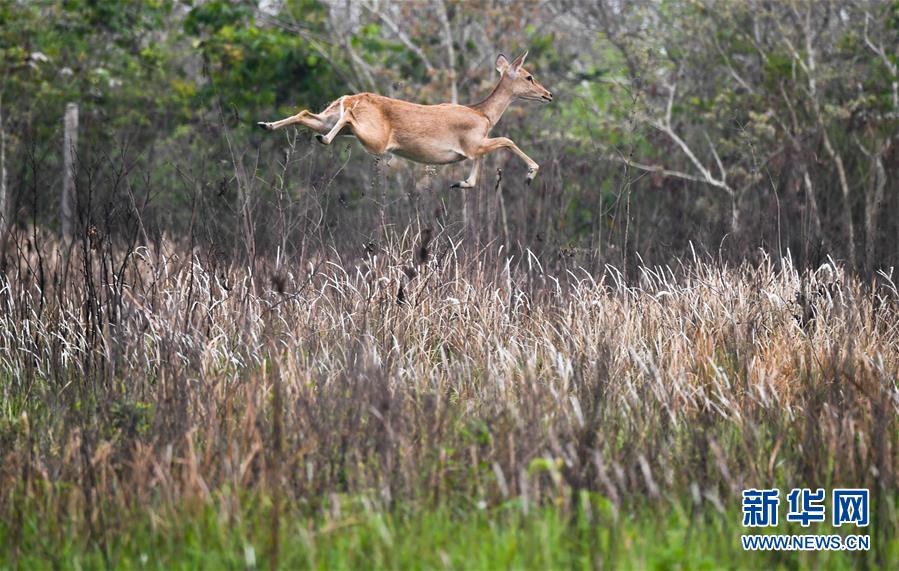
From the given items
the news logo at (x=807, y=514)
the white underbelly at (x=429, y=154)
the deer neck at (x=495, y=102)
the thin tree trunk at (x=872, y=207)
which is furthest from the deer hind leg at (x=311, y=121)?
the news logo at (x=807, y=514)

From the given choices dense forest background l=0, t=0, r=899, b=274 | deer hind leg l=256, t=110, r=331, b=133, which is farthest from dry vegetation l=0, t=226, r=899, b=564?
dense forest background l=0, t=0, r=899, b=274

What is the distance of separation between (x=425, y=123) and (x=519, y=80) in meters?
1.10

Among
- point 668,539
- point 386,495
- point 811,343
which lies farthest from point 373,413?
point 811,343

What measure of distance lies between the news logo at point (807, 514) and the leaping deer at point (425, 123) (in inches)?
146

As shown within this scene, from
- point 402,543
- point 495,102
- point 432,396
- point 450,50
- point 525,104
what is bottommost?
point 402,543

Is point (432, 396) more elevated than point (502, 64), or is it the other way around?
point (502, 64)

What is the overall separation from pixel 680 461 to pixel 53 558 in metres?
2.41

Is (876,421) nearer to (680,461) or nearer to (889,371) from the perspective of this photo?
(680,461)

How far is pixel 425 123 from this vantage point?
8.59 metres

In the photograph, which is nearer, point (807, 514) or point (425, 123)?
point (807, 514)

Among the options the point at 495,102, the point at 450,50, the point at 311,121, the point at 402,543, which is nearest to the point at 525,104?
the point at 450,50

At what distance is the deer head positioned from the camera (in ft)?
30.3

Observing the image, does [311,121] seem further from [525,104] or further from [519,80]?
[525,104]

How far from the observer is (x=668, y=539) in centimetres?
422
